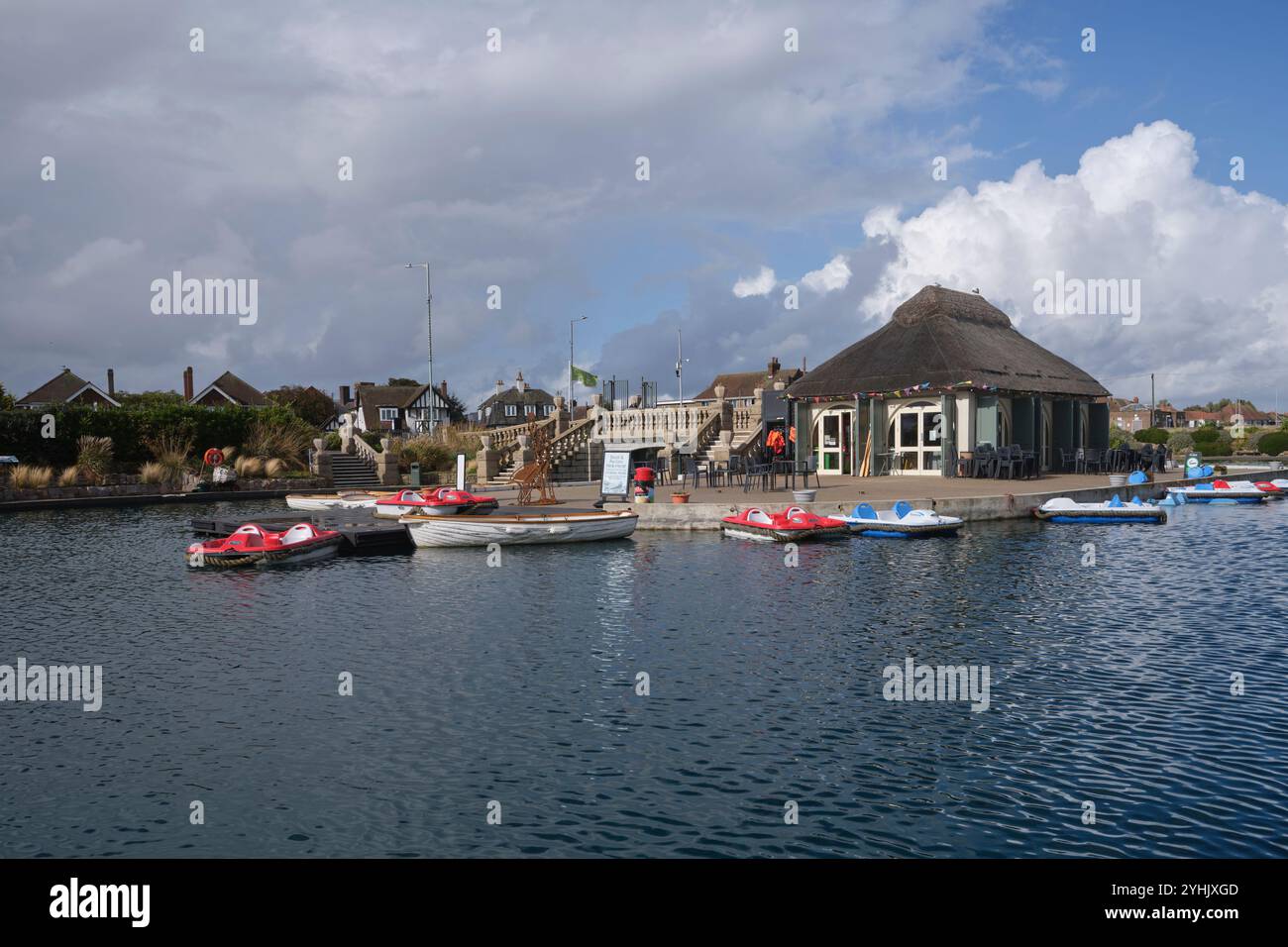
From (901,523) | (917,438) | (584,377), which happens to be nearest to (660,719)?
(901,523)

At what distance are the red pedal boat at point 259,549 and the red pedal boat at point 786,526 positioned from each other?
32.7 feet

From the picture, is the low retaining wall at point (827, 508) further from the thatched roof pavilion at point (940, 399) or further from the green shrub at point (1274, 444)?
the green shrub at point (1274, 444)

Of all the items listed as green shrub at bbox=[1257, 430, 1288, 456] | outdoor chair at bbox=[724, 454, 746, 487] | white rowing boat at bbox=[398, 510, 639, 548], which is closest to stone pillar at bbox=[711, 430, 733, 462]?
outdoor chair at bbox=[724, 454, 746, 487]

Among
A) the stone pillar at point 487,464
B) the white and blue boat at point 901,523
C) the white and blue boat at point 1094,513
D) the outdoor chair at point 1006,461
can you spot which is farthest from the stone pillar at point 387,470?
the white and blue boat at point 1094,513

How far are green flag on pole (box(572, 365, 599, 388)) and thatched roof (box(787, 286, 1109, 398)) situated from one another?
703 inches

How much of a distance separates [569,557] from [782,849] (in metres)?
14.6

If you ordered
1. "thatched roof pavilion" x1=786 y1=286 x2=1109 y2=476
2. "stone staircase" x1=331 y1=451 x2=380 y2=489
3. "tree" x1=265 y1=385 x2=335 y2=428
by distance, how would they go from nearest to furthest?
1. "thatched roof pavilion" x1=786 y1=286 x2=1109 y2=476
2. "stone staircase" x1=331 y1=451 x2=380 y2=489
3. "tree" x1=265 y1=385 x2=335 y2=428

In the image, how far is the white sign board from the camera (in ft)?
88.8

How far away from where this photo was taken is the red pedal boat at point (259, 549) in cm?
2048

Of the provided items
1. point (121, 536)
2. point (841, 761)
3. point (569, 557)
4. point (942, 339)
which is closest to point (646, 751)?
point (841, 761)

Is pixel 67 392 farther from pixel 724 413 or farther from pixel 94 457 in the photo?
pixel 724 413

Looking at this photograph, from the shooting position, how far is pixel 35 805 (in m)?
7.55

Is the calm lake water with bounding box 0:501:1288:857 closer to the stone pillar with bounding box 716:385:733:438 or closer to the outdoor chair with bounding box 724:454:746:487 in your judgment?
the outdoor chair with bounding box 724:454:746:487
